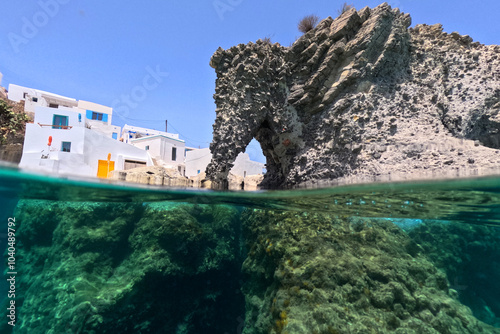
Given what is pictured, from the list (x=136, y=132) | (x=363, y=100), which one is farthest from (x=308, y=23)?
(x=136, y=132)

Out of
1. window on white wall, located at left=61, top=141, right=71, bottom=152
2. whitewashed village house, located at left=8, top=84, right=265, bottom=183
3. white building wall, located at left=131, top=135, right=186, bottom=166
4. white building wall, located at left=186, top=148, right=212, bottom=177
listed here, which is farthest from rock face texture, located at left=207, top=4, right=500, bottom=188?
white building wall, located at left=131, top=135, right=186, bottom=166

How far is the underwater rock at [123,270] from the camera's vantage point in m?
8.10

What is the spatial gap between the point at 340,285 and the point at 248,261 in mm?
3479

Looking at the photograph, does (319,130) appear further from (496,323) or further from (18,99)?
(18,99)

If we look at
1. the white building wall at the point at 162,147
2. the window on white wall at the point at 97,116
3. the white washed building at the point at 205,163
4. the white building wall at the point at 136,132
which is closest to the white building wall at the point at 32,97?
the window on white wall at the point at 97,116

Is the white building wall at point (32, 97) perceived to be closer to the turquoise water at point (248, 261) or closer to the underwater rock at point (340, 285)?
the turquoise water at point (248, 261)

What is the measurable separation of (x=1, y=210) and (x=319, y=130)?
18.8 meters

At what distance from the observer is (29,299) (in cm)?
923

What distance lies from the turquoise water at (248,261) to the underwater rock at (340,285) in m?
0.03

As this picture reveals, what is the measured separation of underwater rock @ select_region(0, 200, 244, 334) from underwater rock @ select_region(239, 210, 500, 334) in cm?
212

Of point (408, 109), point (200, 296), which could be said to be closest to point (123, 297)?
point (200, 296)

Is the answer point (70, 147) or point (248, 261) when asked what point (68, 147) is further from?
point (248, 261)

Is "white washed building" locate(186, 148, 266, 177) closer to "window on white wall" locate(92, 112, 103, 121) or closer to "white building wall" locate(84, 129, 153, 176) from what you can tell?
"white building wall" locate(84, 129, 153, 176)

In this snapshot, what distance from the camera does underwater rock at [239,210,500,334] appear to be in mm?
6047
